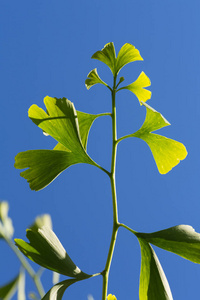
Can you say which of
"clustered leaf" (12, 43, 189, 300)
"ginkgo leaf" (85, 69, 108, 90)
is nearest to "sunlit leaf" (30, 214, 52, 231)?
"clustered leaf" (12, 43, 189, 300)

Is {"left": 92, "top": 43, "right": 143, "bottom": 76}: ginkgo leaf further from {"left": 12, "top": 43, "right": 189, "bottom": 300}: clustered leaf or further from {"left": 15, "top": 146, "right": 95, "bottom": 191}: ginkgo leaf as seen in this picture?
{"left": 15, "top": 146, "right": 95, "bottom": 191}: ginkgo leaf

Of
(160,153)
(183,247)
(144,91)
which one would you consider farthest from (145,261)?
(144,91)

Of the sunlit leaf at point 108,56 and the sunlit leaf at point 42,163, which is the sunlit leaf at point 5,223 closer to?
the sunlit leaf at point 42,163

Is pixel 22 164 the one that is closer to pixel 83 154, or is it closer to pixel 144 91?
pixel 83 154

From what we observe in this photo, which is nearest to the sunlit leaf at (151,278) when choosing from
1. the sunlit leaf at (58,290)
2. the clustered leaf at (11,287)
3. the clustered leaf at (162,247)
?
the clustered leaf at (162,247)

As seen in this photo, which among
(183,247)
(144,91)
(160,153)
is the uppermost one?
(144,91)

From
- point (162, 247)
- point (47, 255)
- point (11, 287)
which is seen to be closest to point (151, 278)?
point (162, 247)
